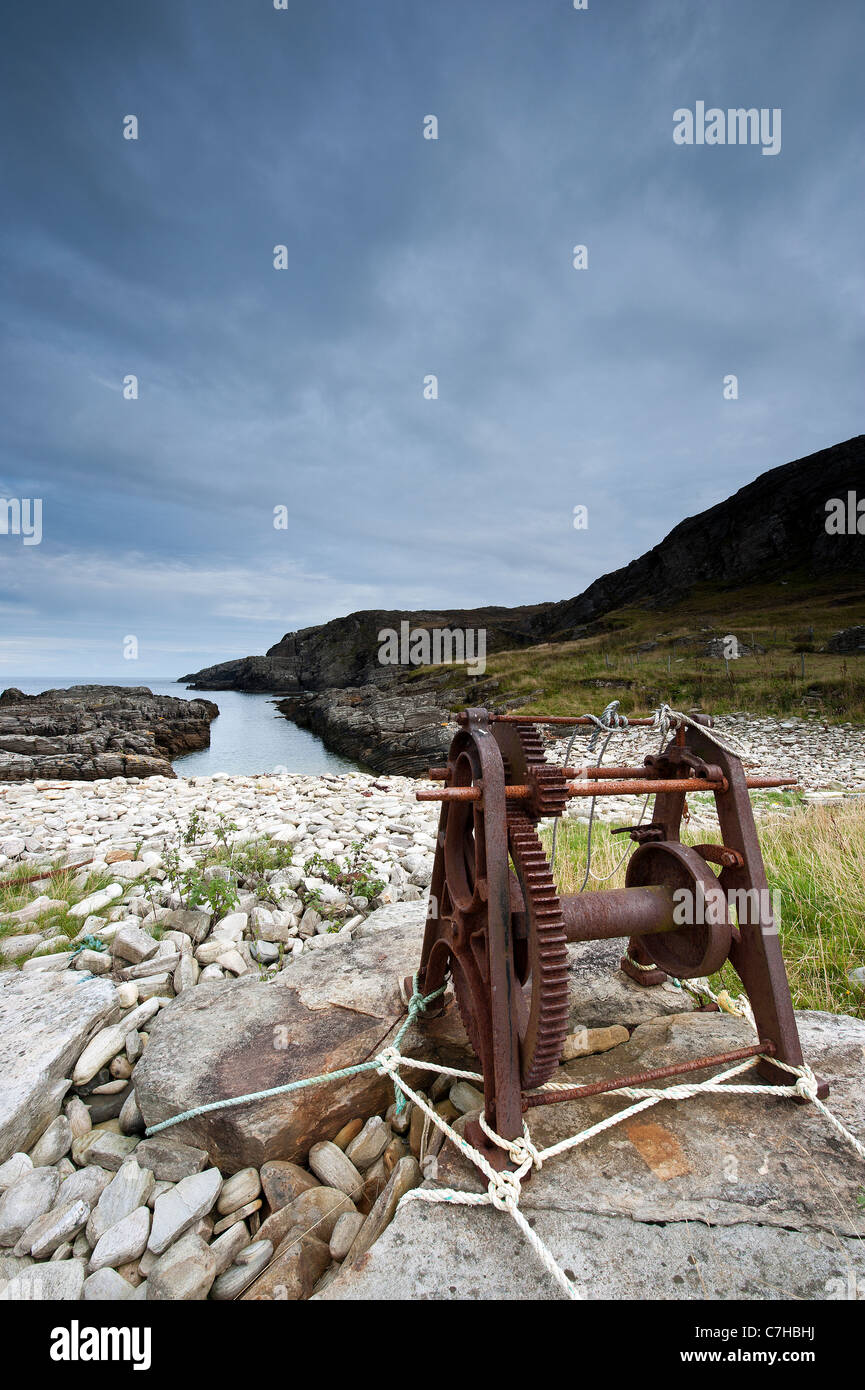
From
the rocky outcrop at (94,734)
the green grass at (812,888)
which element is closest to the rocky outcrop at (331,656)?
the rocky outcrop at (94,734)

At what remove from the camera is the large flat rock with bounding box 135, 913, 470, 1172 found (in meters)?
2.61

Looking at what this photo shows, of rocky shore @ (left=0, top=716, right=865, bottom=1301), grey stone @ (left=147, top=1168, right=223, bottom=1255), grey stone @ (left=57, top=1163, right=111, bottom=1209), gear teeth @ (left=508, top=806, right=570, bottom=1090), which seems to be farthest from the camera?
grey stone @ (left=57, top=1163, right=111, bottom=1209)

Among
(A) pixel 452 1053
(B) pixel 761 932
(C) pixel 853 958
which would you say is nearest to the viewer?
(B) pixel 761 932

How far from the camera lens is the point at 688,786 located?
2.58 m

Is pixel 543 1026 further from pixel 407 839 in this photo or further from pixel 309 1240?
pixel 407 839

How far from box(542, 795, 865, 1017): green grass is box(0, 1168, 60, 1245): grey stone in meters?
3.68

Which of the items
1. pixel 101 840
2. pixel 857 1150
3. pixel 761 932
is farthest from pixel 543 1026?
pixel 101 840

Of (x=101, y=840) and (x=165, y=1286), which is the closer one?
(x=165, y=1286)

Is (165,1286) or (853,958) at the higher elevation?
(853,958)

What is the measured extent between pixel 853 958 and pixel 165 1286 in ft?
13.8

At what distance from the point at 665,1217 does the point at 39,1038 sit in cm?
304

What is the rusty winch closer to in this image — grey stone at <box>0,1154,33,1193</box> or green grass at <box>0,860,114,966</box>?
grey stone at <box>0,1154,33,1193</box>

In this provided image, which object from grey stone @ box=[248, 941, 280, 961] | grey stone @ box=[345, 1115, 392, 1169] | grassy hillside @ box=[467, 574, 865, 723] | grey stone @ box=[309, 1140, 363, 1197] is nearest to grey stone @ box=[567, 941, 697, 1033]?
grey stone @ box=[345, 1115, 392, 1169]

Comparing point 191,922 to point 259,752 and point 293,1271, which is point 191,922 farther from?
point 259,752
